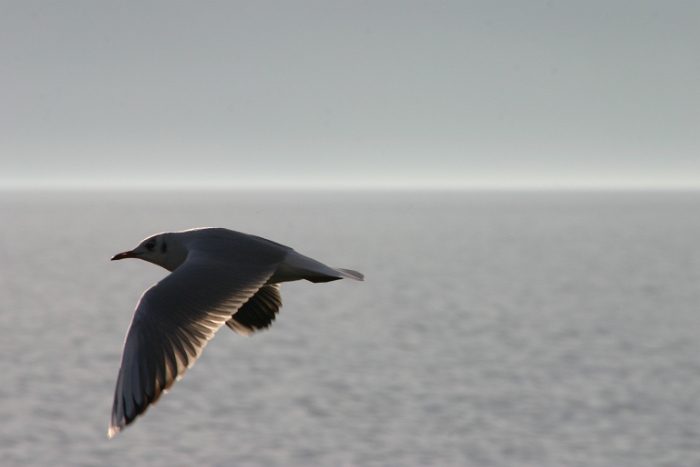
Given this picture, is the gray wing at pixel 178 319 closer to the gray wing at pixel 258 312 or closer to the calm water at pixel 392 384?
the gray wing at pixel 258 312

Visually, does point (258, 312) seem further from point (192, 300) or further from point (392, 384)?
point (392, 384)

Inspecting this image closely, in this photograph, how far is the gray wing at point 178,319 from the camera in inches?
264

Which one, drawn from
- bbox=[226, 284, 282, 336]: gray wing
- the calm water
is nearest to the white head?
bbox=[226, 284, 282, 336]: gray wing

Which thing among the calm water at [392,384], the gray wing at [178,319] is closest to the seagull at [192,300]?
the gray wing at [178,319]

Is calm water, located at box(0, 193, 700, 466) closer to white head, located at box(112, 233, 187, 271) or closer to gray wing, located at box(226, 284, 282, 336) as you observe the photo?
gray wing, located at box(226, 284, 282, 336)

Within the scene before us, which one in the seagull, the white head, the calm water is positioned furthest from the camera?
the calm water

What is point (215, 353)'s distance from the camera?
89.0 metres

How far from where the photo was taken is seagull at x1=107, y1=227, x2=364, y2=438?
684 cm

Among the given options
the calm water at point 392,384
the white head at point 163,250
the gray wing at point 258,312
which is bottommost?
the calm water at point 392,384

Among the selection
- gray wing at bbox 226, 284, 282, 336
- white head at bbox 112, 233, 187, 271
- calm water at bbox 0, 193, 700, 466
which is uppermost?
white head at bbox 112, 233, 187, 271

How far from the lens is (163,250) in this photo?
30.9 feet

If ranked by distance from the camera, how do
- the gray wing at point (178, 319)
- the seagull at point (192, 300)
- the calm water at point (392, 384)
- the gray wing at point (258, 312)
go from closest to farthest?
the gray wing at point (178, 319), the seagull at point (192, 300), the gray wing at point (258, 312), the calm water at point (392, 384)

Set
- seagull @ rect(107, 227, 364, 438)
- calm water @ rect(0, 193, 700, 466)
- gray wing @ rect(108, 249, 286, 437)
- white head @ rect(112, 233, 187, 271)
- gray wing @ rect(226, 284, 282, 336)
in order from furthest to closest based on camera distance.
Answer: calm water @ rect(0, 193, 700, 466) < gray wing @ rect(226, 284, 282, 336) < white head @ rect(112, 233, 187, 271) < seagull @ rect(107, 227, 364, 438) < gray wing @ rect(108, 249, 286, 437)

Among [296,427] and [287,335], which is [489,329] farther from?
[296,427]
